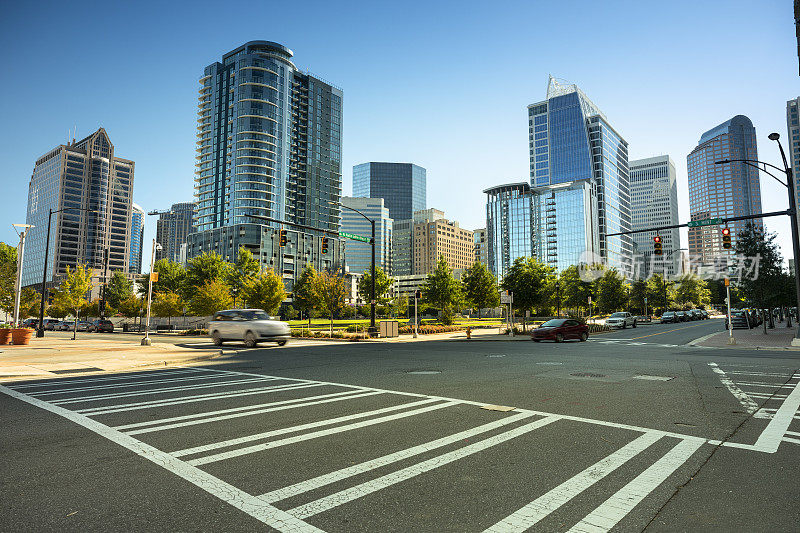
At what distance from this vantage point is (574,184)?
17962cm

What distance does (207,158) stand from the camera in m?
147

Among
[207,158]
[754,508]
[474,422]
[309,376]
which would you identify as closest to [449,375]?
[309,376]

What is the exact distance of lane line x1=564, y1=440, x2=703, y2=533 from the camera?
3.37 meters

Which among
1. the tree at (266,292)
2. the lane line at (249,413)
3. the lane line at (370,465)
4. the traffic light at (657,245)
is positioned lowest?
Answer: the lane line at (249,413)

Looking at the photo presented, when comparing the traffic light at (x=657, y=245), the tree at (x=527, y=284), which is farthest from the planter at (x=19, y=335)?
the traffic light at (x=657, y=245)

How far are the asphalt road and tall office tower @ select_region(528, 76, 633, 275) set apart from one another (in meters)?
177

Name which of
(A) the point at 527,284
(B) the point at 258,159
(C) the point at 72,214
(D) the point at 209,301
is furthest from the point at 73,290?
(C) the point at 72,214

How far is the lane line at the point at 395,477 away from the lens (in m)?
3.67

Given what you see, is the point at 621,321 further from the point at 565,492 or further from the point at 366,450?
the point at 565,492

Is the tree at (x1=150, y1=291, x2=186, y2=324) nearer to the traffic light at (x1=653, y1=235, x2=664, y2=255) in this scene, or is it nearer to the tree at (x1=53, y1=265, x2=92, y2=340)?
the tree at (x1=53, y1=265, x2=92, y2=340)

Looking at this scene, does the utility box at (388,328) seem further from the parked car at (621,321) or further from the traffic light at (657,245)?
the parked car at (621,321)

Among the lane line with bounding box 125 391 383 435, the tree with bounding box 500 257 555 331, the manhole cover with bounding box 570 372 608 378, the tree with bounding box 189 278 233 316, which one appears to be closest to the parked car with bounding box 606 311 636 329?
the tree with bounding box 500 257 555 331

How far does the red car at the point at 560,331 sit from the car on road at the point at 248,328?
49.9 feet

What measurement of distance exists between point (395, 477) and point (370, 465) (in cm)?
45
